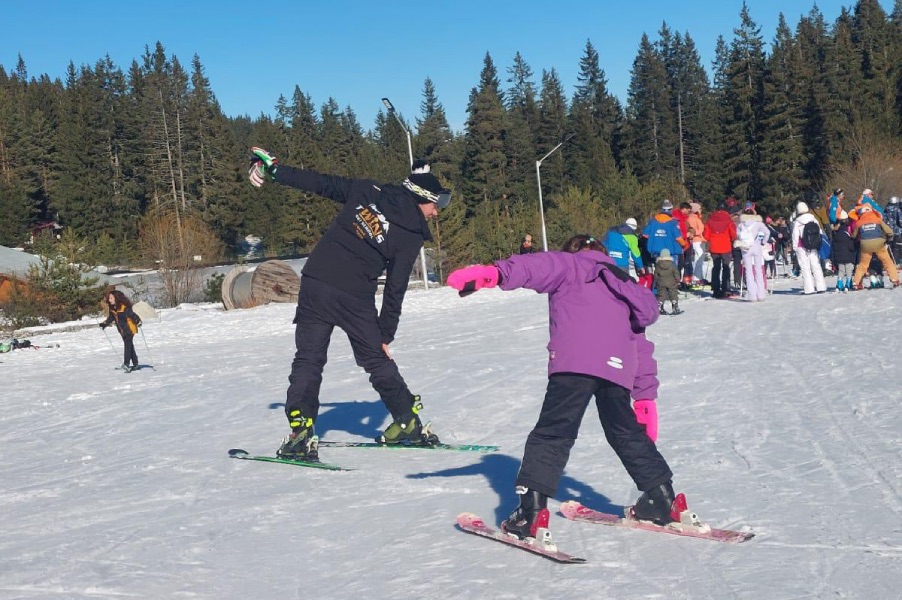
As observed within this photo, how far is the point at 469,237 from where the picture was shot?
5156 centimetres

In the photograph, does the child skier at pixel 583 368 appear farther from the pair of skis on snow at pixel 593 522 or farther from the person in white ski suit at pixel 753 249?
the person in white ski suit at pixel 753 249

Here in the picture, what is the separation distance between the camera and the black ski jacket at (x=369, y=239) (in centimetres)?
652

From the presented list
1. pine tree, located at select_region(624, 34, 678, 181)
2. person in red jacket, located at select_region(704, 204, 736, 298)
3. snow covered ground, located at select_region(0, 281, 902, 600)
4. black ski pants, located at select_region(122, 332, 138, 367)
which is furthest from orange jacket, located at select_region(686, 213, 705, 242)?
pine tree, located at select_region(624, 34, 678, 181)

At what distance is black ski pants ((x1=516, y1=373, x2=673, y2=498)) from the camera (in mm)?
4422

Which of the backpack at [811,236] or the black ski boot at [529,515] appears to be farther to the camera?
the backpack at [811,236]

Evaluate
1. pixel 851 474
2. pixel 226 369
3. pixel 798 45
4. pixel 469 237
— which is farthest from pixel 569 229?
pixel 798 45

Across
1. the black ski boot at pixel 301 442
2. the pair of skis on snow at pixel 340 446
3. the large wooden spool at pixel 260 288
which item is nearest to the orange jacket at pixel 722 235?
the pair of skis on snow at pixel 340 446

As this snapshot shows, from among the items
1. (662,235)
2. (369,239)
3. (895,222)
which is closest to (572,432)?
(369,239)

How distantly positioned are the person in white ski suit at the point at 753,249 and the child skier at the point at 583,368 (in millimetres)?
12952

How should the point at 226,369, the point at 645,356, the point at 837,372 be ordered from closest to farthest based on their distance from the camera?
1. the point at 645,356
2. the point at 837,372
3. the point at 226,369

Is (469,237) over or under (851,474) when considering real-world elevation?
over

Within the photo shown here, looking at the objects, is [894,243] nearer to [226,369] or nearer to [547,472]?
[226,369]

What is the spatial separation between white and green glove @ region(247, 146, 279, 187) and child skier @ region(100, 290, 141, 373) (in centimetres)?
906

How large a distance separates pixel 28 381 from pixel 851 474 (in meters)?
12.8
